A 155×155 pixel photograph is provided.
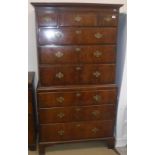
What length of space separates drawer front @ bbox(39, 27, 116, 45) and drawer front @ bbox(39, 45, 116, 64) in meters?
0.06

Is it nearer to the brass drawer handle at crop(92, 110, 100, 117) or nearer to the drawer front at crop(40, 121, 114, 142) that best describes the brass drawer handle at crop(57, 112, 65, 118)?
the drawer front at crop(40, 121, 114, 142)

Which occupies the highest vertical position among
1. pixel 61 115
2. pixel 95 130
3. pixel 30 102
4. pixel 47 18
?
pixel 47 18

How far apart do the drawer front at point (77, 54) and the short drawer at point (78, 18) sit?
22 centimetres

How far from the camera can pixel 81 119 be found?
7.34ft

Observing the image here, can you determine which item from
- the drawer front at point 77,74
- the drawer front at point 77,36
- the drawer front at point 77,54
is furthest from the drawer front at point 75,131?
the drawer front at point 77,36

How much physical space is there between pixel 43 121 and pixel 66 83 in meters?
0.45

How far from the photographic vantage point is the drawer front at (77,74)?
2.10 m

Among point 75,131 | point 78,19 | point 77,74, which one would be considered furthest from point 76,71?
point 75,131

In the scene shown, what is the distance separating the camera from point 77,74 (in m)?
Result: 2.15

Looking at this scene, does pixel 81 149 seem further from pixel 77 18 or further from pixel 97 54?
pixel 77 18

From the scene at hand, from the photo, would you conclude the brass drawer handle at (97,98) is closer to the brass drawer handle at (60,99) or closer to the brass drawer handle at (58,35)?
the brass drawer handle at (60,99)

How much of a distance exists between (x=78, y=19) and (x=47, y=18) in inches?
11.5

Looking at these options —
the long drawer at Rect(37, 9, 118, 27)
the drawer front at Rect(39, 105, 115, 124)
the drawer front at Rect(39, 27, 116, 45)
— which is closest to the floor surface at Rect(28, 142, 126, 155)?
the drawer front at Rect(39, 105, 115, 124)
